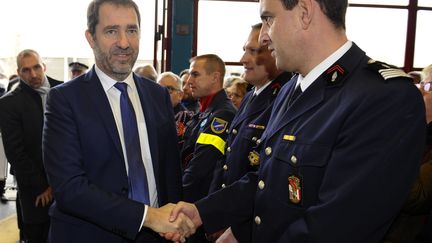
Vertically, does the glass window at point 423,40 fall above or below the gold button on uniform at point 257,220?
above

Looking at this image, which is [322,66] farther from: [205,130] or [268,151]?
[205,130]

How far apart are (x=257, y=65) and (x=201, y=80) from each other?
0.89m

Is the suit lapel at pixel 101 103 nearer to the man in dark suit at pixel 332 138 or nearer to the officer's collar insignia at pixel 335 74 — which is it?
the man in dark suit at pixel 332 138

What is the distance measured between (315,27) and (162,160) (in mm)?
861

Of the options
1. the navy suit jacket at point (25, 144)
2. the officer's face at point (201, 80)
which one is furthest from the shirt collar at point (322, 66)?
the navy suit jacket at point (25, 144)

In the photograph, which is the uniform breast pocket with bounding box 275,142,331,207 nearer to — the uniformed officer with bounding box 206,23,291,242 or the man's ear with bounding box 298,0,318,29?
the man's ear with bounding box 298,0,318,29

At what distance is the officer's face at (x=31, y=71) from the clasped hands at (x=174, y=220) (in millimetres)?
2705

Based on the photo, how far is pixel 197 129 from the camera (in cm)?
295

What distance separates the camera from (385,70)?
121 cm

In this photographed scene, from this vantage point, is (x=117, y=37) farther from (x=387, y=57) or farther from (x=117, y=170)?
(x=387, y=57)

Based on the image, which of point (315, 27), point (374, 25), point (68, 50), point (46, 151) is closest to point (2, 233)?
point (68, 50)

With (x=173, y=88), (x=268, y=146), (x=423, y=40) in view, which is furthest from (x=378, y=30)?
(x=268, y=146)

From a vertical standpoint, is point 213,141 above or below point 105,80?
below

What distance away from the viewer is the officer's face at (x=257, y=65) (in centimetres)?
234
